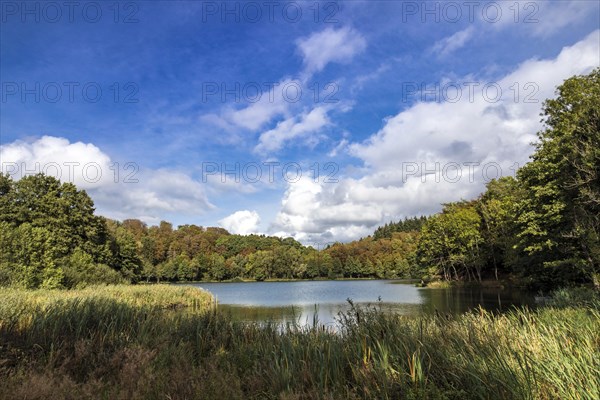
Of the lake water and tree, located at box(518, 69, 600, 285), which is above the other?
tree, located at box(518, 69, 600, 285)

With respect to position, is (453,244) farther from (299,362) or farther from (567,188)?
(299,362)

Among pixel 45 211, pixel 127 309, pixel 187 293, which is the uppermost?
pixel 45 211

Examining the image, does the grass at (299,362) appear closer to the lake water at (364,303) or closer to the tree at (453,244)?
the lake water at (364,303)

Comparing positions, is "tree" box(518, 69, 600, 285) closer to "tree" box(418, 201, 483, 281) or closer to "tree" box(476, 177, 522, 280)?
"tree" box(476, 177, 522, 280)

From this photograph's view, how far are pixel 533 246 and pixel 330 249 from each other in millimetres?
106742

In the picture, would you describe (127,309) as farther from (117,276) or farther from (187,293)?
(117,276)

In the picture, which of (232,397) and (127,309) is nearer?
(232,397)

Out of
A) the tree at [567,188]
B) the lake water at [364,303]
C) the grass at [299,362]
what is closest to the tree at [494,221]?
the lake water at [364,303]

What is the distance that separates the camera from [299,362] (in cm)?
607

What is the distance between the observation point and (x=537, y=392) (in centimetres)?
427

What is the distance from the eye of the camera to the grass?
4652mm

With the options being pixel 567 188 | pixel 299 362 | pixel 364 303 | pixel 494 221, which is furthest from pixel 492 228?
pixel 299 362

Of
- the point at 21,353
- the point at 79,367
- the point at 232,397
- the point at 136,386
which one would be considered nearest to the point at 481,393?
the point at 232,397

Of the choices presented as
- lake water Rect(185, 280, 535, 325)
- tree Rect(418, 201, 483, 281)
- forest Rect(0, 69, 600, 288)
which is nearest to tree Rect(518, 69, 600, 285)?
forest Rect(0, 69, 600, 288)
